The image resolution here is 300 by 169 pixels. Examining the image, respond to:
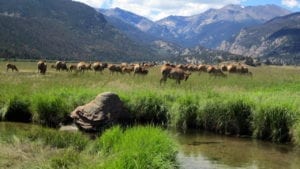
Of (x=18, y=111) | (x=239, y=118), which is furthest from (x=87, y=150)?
(x=18, y=111)

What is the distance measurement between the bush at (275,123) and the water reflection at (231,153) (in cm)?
70

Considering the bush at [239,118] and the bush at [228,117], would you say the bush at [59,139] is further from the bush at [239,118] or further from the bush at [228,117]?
the bush at [239,118]

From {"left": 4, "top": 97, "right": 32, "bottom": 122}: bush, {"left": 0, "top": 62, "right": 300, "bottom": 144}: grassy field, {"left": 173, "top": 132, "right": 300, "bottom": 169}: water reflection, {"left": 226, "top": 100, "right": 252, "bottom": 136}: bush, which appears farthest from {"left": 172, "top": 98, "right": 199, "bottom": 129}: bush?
{"left": 4, "top": 97, "right": 32, "bottom": 122}: bush

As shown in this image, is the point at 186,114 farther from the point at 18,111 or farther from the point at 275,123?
the point at 18,111

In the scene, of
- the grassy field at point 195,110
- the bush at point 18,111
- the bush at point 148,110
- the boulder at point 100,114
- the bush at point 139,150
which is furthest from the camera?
the bush at point 18,111

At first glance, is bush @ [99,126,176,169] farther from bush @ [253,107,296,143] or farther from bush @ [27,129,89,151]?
bush @ [253,107,296,143]

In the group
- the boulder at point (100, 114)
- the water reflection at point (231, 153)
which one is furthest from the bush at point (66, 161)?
the boulder at point (100, 114)

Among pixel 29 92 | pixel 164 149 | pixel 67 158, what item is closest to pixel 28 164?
pixel 67 158

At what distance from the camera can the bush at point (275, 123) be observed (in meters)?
21.7

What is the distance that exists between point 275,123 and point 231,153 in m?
3.91

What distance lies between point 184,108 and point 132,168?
1339 centimetres

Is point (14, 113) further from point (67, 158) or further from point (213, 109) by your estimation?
point (67, 158)

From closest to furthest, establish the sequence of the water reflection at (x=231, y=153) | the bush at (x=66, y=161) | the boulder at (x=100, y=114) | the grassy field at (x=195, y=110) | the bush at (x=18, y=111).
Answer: the bush at (x=66, y=161), the water reflection at (x=231, y=153), the grassy field at (x=195, y=110), the boulder at (x=100, y=114), the bush at (x=18, y=111)

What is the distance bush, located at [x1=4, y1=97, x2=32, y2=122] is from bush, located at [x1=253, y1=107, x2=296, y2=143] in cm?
1224
